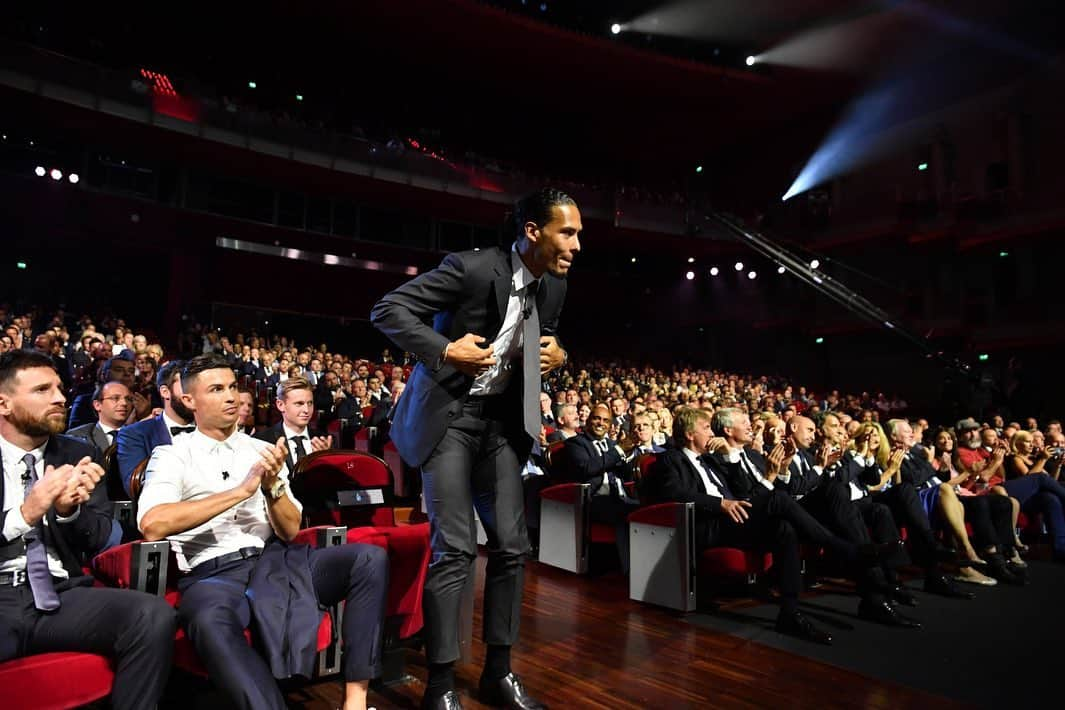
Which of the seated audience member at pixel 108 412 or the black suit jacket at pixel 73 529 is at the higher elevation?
the seated audience member at pixel 108 412

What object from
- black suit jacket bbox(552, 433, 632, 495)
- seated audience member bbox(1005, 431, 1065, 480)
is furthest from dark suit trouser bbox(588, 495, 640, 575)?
seated audience member bbox(1005, 431, 1065, 480)

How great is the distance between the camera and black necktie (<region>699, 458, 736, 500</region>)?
10.3 ft

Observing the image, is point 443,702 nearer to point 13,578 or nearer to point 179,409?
point 13,578

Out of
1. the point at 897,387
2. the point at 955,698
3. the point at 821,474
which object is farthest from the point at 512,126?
the point at 955,698

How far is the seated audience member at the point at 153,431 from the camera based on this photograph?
2.37 m

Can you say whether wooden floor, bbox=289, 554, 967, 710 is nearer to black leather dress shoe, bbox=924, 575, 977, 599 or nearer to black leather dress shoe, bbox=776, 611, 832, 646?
black leather dress shoe, bbox=776, 611, 832, 646

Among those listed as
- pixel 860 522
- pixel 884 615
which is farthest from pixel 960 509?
pixel 884 615

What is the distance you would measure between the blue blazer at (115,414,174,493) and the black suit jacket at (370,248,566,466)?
45.9 inches

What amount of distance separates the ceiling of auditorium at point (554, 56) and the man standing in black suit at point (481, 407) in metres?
10.9

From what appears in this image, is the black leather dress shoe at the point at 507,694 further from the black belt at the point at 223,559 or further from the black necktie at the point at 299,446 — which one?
the black necktie at the point at 299,446

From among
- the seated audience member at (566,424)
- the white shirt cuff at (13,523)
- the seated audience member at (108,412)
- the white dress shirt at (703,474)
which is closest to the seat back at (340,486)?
the white shirt cuff at (13,523)

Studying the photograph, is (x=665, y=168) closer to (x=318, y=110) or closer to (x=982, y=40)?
(x=982, y=40)

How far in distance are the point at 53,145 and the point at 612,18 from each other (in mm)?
10177

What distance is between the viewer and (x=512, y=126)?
15.8 metres
